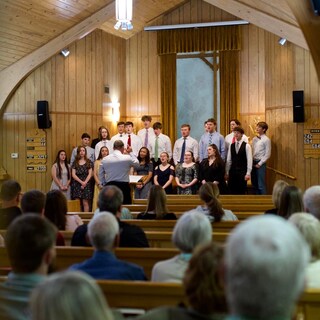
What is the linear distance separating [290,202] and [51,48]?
7.66 meters

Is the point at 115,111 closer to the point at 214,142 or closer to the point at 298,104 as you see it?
the point at 214,142

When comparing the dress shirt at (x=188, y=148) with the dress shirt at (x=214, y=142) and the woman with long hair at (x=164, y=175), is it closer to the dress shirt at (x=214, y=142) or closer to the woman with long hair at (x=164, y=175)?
the dress shirt at (x=214, y=142)

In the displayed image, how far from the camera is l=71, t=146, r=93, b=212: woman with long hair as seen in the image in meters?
10.2

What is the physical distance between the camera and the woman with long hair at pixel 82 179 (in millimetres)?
10227

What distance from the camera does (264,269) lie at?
47.3 inches

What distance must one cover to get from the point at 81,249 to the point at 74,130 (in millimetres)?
8229

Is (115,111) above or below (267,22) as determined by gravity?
below

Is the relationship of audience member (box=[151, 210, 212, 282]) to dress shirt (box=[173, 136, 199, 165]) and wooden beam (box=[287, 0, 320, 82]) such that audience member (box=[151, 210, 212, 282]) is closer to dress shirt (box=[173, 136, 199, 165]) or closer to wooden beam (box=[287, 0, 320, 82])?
wooden beam (box=[287, 0, 320, 82])

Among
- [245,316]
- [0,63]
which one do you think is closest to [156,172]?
[0,63]

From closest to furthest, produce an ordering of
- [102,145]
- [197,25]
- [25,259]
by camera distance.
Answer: [25,259]
[102,145]
[197,25]

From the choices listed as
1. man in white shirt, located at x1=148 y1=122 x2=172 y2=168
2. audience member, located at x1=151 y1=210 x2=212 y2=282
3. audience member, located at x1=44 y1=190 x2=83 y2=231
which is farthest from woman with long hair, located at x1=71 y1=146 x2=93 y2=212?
audience member, located at x1=151 y1=210 x2=212 y2=282

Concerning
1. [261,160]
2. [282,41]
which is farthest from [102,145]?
[282,41]

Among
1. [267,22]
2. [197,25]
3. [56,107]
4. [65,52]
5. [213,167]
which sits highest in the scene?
[197,25]

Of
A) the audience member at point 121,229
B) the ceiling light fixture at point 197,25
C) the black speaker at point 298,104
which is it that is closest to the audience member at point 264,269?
A: the audience member at point 121,229
